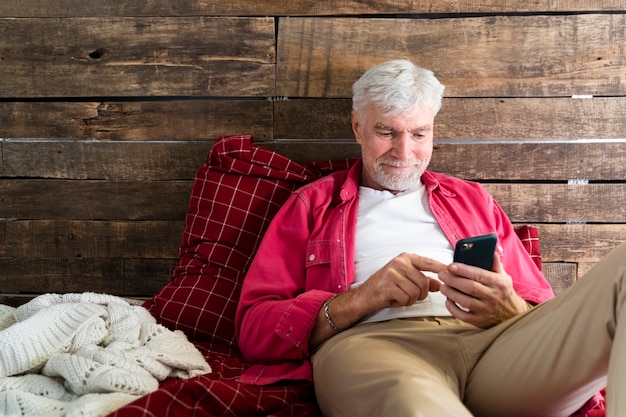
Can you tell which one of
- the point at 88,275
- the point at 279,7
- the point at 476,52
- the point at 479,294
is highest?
the point at 279,7

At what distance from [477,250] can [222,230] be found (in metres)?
0.82

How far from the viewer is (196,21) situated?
2.06 meters

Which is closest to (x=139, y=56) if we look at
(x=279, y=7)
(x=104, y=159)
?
(x=104, y=159)

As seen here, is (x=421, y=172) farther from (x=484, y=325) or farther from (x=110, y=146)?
(x=110, y=146)

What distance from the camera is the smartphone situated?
4.21 feet

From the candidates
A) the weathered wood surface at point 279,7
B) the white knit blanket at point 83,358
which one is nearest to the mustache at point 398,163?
the weathered wood surface at point 279,7

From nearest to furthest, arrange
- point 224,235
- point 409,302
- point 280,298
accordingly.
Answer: point 409,302 < point 280,298 < point 224,235

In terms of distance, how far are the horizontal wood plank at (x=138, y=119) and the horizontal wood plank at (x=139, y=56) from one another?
37 millimetres

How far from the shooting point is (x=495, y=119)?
2053mm

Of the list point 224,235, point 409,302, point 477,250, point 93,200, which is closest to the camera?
point 477,250

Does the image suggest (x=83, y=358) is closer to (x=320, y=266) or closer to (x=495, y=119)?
(x=320, y=266)

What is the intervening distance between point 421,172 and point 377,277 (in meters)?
0.44

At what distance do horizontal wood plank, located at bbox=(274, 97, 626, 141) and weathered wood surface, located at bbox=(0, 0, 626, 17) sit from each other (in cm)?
29

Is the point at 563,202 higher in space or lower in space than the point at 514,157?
lower
